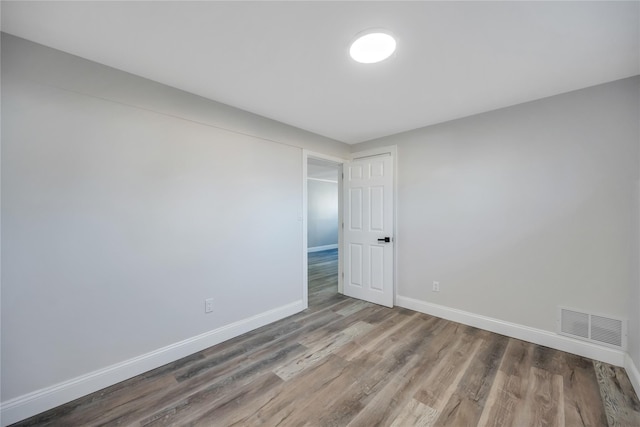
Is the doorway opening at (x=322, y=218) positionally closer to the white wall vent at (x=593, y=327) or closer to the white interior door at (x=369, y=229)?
the white interior door at (x=369, y=229)

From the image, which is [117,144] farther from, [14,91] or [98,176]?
[14,91]

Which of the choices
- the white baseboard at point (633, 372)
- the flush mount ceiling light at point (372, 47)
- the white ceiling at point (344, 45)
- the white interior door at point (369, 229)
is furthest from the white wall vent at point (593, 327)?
the flush mount ceiling light at point (372, 47)

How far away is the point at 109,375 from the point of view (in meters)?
1.81

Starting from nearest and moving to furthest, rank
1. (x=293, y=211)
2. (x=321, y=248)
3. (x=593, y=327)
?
1. (x=593, y=327)
2. (x=293, y=211)
3. (x=321, y=248)

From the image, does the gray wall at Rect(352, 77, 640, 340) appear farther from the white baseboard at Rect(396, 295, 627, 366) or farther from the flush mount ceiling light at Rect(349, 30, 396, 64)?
the flush mount ceiling light at Rect(349, 30, 396, 64)

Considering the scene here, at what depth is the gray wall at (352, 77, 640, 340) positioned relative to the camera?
6.61 feet

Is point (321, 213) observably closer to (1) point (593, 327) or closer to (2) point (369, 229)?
(2) point (369, 229)

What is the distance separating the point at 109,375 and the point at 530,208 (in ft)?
12.8

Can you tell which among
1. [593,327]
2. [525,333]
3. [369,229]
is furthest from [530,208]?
[369,229]

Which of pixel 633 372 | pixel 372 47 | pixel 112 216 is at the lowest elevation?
pixel 633 372

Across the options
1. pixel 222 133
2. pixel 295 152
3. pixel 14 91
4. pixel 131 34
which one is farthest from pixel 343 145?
pixel 14 91

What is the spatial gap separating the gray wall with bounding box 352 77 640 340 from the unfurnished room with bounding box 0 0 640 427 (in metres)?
0.02

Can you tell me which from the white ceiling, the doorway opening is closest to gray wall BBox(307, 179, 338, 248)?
the doorway opening

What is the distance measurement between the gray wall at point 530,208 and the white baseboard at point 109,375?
230cm
